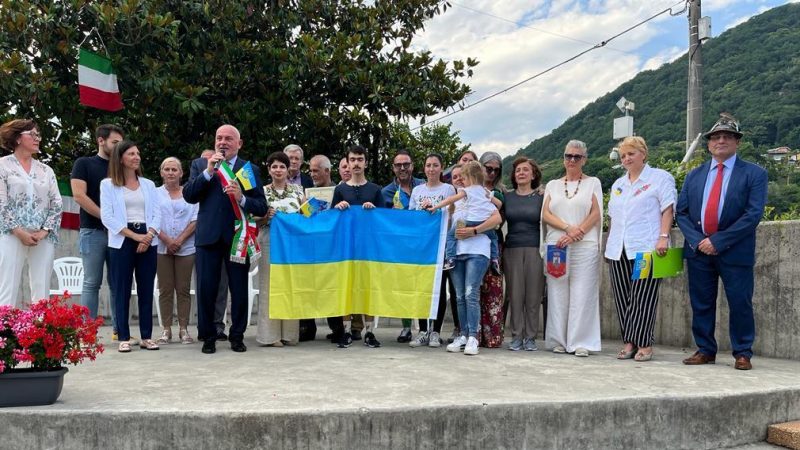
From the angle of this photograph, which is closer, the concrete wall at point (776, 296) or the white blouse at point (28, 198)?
the white blouse at point (28, 198)

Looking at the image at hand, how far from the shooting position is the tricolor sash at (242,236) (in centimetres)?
545

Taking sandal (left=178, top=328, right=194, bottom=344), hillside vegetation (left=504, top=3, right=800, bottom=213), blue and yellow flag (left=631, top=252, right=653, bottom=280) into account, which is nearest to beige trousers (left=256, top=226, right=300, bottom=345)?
sandal (left=178, top=328, right=194, bottom=344)

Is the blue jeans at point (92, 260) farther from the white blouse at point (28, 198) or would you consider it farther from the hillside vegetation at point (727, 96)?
the hillside vegetation at point (727, 96)

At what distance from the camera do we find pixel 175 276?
6406 mm

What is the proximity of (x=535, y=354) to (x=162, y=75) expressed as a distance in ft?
19.2

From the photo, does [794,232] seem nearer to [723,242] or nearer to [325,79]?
[723,242]

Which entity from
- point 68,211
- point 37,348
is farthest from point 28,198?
point 68,211

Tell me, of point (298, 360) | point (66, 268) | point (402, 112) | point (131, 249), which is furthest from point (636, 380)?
point (66, 268)

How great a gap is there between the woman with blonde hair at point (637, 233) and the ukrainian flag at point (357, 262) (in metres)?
1.58

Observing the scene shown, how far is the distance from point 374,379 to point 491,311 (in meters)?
1.97

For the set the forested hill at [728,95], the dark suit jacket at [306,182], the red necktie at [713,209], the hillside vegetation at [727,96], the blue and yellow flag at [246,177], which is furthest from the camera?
the forested hill at [728,95]

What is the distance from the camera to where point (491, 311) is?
19.4 feet

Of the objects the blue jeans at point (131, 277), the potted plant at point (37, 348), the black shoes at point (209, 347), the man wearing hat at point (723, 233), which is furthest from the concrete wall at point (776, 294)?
the potted plant at point (37, 348)

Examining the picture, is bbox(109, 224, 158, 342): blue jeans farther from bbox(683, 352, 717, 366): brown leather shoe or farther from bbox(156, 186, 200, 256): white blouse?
bbox(683, 352, 717, 366): brown leather shoe
